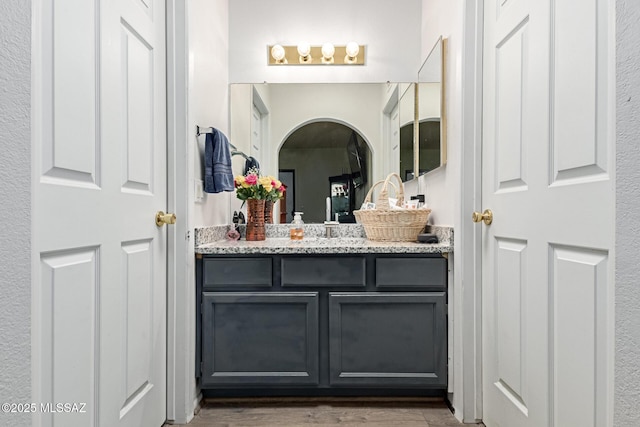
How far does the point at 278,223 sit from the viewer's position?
248 centimetres

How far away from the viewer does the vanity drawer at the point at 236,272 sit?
181 cm

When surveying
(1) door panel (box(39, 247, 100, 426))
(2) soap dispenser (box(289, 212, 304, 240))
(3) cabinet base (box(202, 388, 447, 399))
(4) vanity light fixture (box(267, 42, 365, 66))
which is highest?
(4) vanity light fixture (box(267, 42, 365, 66))

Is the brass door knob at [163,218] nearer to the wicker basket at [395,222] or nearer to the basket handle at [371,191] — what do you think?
the wicker basket at [395,222]

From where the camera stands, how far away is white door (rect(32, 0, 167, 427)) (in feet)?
3.15

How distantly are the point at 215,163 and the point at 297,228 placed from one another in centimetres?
68

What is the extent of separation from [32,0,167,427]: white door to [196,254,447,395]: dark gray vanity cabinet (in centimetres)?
27

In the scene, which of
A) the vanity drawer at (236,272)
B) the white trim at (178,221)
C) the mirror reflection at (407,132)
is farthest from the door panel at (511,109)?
the white trim at (178,221)

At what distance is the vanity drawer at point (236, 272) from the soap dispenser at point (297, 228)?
53cm

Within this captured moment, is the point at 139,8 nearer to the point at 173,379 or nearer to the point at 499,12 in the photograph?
the point at 499,12

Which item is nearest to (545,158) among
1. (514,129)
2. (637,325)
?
(514,129)

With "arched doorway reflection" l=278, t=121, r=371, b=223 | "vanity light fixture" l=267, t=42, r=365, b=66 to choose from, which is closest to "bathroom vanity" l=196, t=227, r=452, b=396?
"arched doorway reflection" l=278, t=121, r=371, b=223

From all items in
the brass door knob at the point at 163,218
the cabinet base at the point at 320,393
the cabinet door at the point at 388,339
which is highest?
the brass door knob at the point at 163,218

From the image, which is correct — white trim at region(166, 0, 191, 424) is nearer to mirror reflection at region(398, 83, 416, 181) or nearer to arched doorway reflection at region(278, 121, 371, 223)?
arched doorway reflection at region(278, 121, 371, 223)

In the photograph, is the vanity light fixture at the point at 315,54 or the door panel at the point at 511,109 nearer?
the door panel at the point at 511,109
